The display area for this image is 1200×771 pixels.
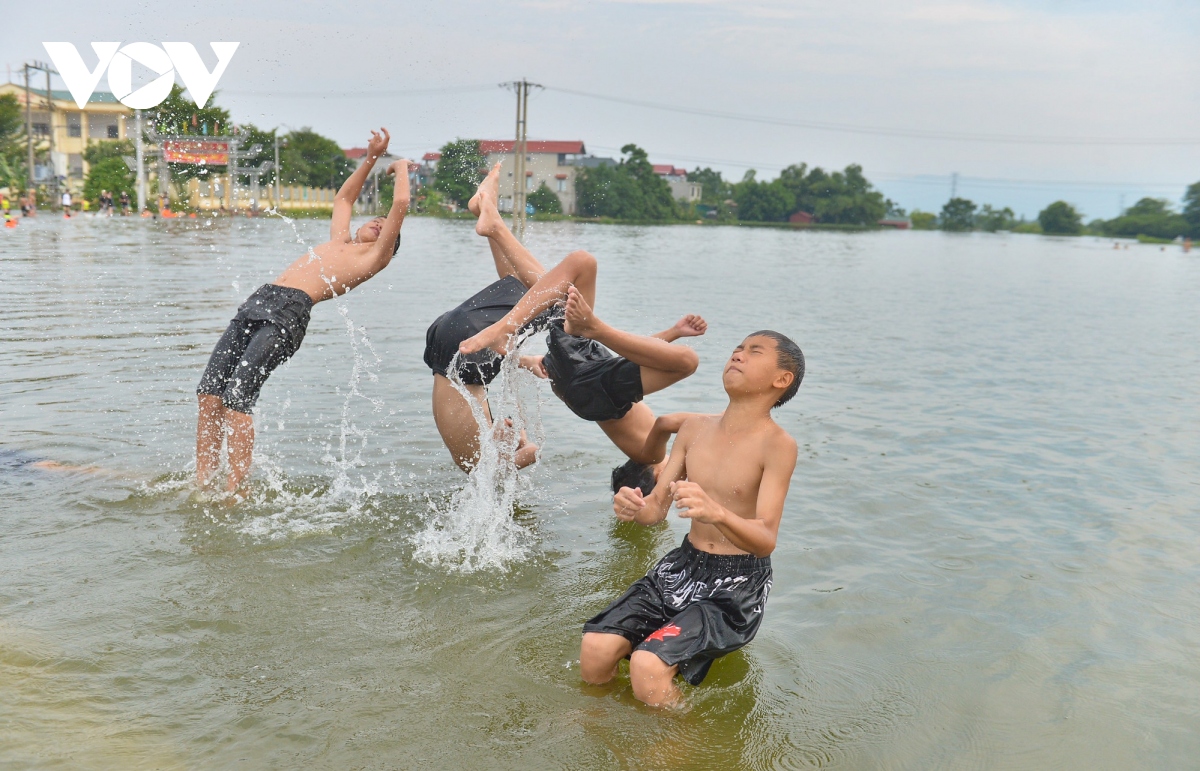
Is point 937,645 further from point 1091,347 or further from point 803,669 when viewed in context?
point 1091,347

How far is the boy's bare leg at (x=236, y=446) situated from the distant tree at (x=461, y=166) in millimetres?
3382

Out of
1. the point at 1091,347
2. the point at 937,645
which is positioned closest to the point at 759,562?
the point at 937,645

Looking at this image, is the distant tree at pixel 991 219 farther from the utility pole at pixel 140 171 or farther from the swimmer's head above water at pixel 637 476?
the swimmer's head above water at pixel 637 476

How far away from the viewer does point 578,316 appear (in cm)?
423

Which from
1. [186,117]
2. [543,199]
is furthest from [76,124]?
[543,199]

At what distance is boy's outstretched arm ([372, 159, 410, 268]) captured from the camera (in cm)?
564

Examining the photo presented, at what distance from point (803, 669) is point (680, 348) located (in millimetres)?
1632

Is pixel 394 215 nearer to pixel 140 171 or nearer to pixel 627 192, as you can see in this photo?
pixel 140 171

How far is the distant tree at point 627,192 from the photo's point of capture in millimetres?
71500

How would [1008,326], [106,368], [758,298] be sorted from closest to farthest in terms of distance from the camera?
[106,368] < [1008,326] < [758,298]

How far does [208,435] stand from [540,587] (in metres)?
2.42

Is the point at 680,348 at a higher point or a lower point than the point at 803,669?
higher

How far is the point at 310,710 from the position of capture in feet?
11.0

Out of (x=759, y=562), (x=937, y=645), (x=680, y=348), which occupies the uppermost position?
(x=680, y=348)
